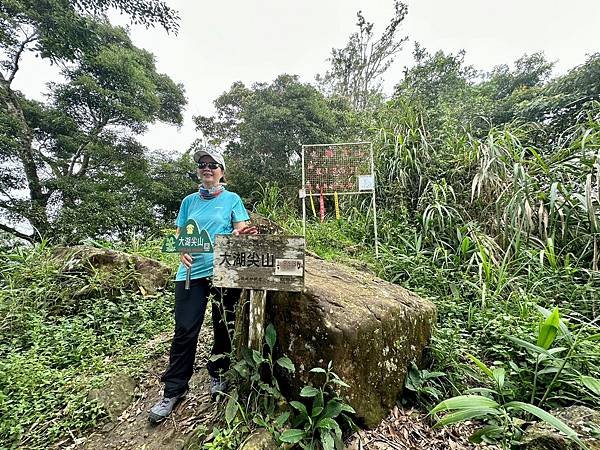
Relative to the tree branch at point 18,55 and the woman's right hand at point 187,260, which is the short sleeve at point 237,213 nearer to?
the woman's right hand at point 187,260

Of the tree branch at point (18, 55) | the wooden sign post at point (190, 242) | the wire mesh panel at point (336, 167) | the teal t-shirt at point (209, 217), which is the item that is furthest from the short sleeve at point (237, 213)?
the tree branch at point (18, 55)

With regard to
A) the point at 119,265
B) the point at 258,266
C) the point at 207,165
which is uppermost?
the point at 207,165

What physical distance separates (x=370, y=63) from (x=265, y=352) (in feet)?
46.4

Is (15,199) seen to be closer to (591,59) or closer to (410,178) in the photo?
(410,178)

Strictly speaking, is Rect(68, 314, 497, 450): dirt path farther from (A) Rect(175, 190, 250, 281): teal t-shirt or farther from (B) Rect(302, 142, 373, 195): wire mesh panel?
(B) Rect(302, 142, 373, 195): wire mesh panel

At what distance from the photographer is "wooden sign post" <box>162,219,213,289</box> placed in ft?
5.24

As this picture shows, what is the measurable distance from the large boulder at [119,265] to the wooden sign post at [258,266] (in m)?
1.97

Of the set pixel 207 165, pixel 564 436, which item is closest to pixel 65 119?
pixel 207 165

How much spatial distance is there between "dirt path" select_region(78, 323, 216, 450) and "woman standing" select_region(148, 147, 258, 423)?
0.06 m

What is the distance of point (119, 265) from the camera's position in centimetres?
310

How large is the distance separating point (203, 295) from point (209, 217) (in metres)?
0.42

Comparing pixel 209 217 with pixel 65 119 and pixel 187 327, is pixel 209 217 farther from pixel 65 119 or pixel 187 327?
pixel 65 119

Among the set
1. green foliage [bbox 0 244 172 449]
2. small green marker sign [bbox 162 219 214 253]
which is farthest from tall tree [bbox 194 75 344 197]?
small green marker sign [bbox 162 219 214 253]

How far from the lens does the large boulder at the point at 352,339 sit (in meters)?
1.48
